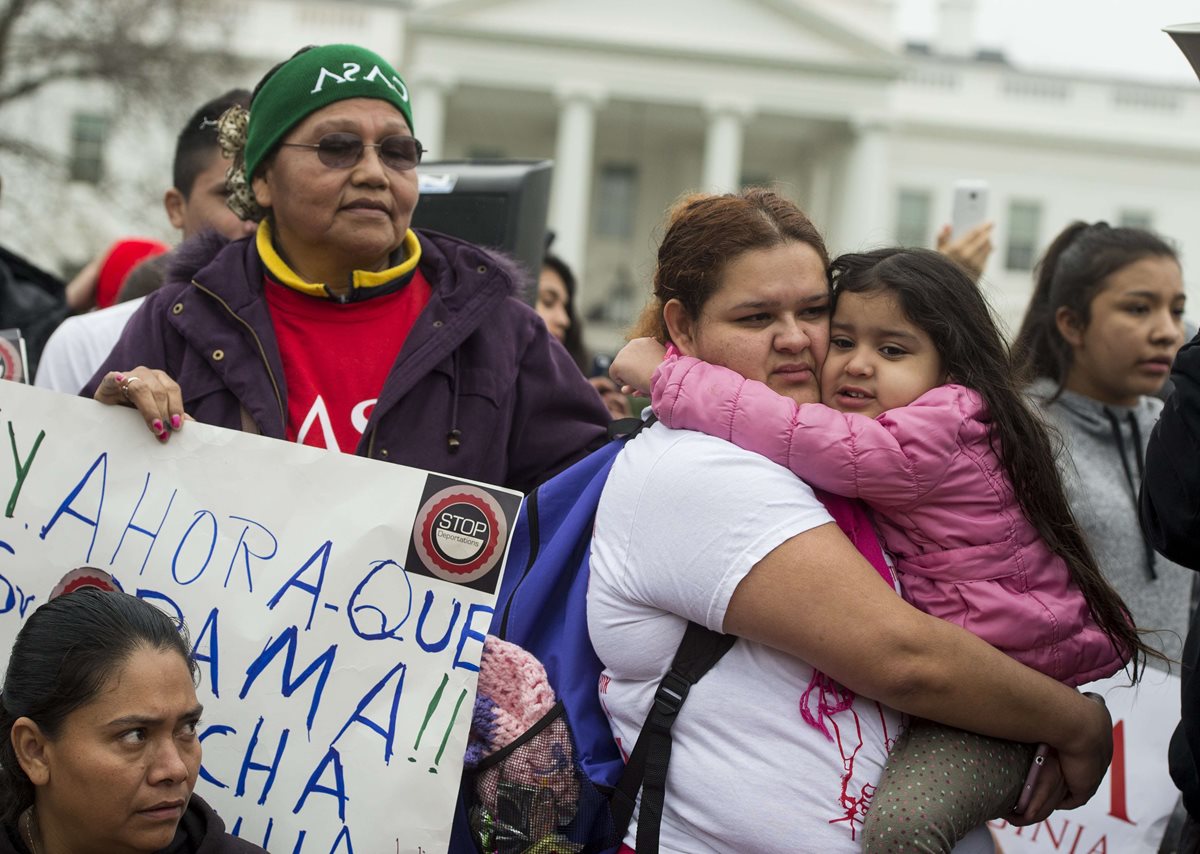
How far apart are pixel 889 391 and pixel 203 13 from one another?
72.1 feet

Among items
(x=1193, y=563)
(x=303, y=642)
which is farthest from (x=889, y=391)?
(x=303, y=642)

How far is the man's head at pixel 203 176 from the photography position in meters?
4.26

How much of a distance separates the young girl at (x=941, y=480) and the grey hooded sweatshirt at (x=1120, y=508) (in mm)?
1298

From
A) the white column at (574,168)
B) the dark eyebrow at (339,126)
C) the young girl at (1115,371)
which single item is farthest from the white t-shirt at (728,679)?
the white column at (574,168)

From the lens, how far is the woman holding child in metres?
2.14

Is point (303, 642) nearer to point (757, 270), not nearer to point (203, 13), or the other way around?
point (757, 270)

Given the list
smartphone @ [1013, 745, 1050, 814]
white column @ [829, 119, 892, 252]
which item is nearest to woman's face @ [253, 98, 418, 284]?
smartphone @ [1013, 745, 1050, 814]

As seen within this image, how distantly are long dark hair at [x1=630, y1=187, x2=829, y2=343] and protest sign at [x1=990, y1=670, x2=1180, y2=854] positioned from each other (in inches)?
64.1

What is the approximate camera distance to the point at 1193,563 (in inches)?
96.3

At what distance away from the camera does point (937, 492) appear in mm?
2289

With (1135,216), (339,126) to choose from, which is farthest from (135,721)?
(1135,216)

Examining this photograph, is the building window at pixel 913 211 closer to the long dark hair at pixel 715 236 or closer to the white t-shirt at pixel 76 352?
the white t-shirt at pixel 76 352

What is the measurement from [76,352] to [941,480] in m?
2.37

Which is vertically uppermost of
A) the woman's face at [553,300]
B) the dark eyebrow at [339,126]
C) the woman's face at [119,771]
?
the dark eyebrow at [339,126]
